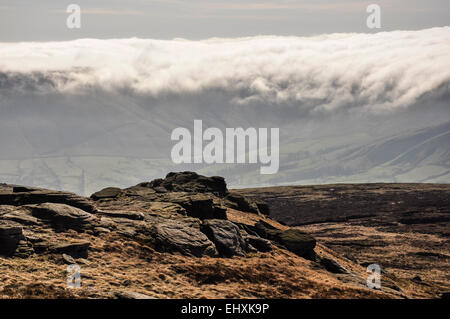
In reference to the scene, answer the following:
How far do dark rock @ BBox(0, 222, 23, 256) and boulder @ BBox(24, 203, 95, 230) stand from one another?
15.4 feet

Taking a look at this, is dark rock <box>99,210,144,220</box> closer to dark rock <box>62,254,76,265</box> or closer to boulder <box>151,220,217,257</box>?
boulder <box>151,220,217,257</box>

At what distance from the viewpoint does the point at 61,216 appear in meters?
47.4

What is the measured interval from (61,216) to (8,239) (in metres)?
6.27

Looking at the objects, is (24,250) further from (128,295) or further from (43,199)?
(128,295)

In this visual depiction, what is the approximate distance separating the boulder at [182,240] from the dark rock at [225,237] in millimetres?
1062

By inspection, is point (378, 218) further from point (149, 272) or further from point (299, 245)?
point (149, 272)

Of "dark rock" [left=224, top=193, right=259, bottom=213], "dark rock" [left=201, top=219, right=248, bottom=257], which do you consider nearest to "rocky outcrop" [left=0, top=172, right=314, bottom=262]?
"dark rock" [left=201, top=219, right=248, bottom=257]

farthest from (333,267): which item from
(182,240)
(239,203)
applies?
(239,203)

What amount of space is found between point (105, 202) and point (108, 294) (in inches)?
1077

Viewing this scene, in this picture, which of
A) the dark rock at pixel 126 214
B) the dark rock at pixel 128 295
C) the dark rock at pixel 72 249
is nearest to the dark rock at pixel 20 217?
the dark rock at pixel 72 249

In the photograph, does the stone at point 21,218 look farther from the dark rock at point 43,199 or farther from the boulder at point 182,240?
the boulder at point 182,240

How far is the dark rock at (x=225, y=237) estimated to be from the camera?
50375 millimetres
